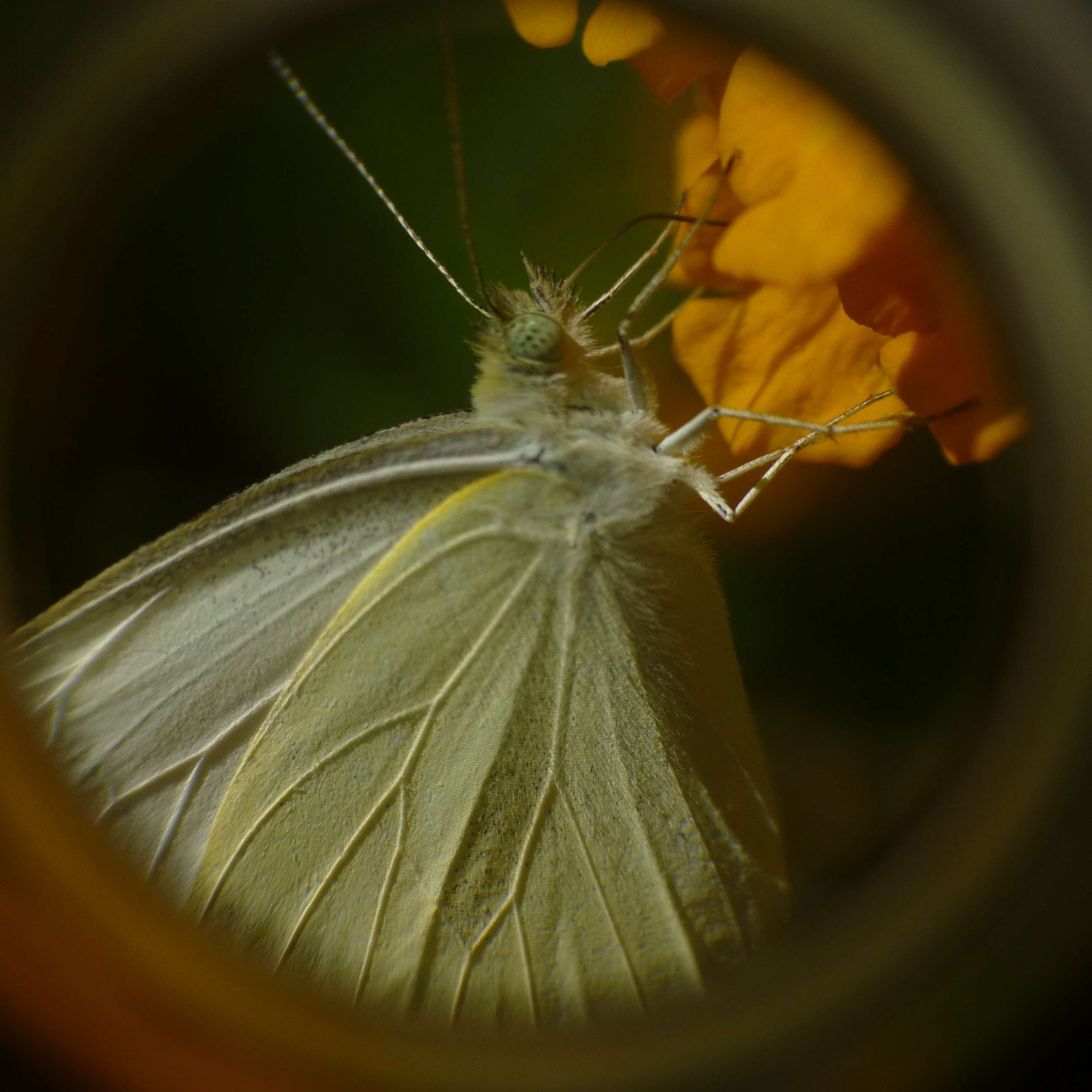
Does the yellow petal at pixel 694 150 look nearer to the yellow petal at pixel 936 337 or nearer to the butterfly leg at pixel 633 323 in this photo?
the butterfly leg at pixel 633 323

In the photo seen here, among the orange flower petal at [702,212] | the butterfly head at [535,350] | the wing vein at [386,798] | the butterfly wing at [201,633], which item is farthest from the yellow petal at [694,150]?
the wing vein at [386,798]

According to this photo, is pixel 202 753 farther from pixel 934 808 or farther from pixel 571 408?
pixel 934 808

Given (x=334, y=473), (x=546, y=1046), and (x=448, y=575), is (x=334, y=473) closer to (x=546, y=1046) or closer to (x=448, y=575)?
(x=448, y=575)

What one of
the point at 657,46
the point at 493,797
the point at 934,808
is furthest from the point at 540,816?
the point at 657,46

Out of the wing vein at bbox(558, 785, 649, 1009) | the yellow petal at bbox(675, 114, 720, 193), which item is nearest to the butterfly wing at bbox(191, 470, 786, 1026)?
the wing vein at bbox(558, 785, 649, 1009)

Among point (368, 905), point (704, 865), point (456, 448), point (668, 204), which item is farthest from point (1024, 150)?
point (368, 905)
